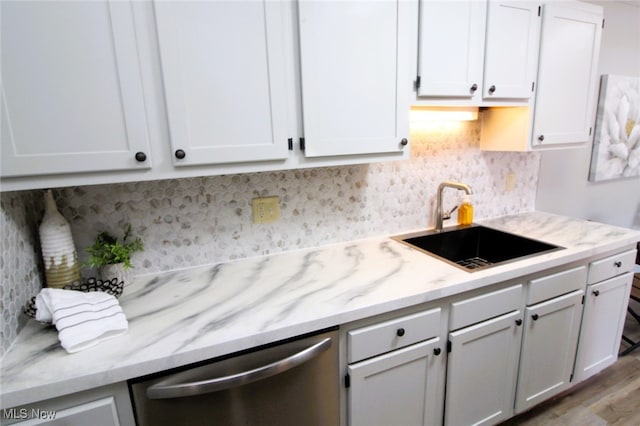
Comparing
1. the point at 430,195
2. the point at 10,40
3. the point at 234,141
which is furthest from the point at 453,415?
the point at 10,40

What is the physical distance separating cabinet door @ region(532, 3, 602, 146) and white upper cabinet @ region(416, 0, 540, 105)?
3.3 inches

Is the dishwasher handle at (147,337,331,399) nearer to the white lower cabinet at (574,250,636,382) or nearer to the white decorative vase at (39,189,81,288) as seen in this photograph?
the white decorative vase at (39,189,81,288)

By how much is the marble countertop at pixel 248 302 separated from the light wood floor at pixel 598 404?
3.03 ft

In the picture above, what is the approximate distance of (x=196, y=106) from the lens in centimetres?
111

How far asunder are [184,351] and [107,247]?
2.03 ft

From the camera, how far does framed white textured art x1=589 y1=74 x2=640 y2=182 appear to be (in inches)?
98.1

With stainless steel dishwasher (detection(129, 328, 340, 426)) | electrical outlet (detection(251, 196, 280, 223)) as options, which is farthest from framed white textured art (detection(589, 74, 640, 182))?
stainless steel dishwasher (detection(129, 328, 340, 426))

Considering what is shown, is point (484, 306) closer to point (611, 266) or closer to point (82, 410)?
point (611, 266)

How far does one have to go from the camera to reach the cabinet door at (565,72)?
1.70 m

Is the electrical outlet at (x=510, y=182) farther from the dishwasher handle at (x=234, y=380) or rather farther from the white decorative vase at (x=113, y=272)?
the white decorative vase at (x=113, y=272)

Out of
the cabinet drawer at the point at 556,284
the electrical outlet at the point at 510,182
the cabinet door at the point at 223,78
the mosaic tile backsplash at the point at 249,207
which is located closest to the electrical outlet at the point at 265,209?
the mosaic tile backsplash at the point at 249,207

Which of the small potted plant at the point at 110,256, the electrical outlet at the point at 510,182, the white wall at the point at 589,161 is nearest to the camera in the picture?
the small potted plant at the point at 110,256

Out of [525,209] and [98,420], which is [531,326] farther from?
[98,420]

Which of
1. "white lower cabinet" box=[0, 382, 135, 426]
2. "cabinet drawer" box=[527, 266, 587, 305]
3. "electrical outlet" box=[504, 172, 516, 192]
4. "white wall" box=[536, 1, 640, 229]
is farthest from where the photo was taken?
"white wall" box=[536, 1, 640, 229]
